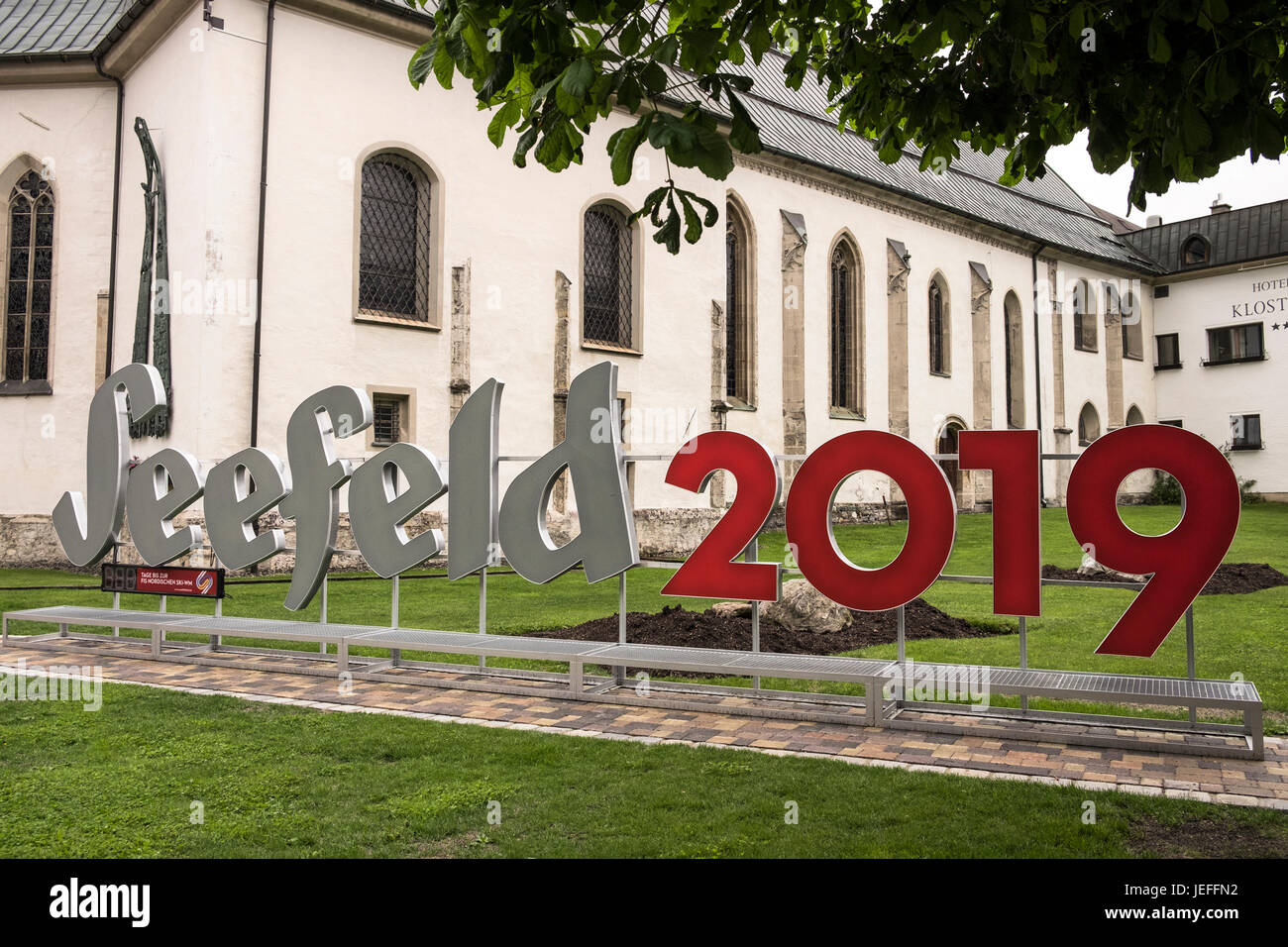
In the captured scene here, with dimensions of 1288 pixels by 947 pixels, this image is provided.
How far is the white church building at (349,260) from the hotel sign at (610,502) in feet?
24.2

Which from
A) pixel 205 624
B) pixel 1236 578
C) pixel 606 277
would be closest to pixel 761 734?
pixel 205 624

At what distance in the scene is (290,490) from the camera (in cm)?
987

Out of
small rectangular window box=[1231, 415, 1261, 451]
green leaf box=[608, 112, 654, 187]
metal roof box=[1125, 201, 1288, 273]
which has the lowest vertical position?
green leaf box=[608, 112, 654, 187]

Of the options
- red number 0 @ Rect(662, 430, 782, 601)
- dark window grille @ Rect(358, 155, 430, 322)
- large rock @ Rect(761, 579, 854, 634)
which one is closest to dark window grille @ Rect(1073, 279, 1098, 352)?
dark window grille @ Rect(358, 155, 430, 322)


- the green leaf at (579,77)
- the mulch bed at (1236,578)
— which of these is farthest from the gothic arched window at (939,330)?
the green leaf at (579,77)

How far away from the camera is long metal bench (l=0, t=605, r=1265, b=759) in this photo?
6.39 m

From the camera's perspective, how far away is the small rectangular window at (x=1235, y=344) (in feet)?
135

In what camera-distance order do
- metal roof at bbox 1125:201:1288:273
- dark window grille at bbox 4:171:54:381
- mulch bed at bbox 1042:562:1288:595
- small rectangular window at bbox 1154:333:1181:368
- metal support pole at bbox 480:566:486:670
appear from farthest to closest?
1. small rectangular window at bbox 1154:333:1181:368
2. metal roof at bbox 1125:201:1288:273
3. dark window grille at bbox 4:171:54:381
4. mulch bed at bbox 1042:562:1288:595
5. metal support pole at bbox 480:566:486:670

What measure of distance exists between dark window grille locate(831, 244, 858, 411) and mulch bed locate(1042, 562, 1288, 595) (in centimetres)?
1659

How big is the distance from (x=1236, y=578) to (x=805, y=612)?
864 centimetres

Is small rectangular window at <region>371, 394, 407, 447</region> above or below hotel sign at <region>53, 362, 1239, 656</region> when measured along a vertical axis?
above

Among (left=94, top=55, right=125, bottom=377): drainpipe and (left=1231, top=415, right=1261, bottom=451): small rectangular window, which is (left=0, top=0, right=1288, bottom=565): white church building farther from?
(left=1231, top=415, right=1261, bottom=451): small rectangular window

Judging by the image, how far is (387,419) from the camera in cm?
2023
